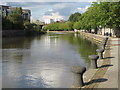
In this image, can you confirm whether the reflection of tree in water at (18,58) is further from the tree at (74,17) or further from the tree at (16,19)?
the tree at (74,17)

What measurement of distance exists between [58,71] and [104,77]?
410 centimetres

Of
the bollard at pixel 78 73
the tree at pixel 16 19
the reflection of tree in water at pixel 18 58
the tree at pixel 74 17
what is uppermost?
the tree at pixel 74 17

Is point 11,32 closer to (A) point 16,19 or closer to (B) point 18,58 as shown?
(A) point 16,19

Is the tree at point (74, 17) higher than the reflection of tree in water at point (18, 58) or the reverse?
higher

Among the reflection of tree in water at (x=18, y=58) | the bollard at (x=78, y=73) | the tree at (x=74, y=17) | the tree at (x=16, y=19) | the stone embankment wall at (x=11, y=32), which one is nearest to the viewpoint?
the bollard at (x=78, y=73)

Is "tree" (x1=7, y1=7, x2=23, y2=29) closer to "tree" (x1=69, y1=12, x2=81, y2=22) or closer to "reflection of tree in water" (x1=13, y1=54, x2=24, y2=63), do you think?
"reflection of tree in water" (x1=13, y1=54, x2=24, y2=63)

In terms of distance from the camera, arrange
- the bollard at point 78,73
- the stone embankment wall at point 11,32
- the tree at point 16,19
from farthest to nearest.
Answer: the tree at point 16,19 < the stone embankment wall at point 11,32 < the bollard at point 78,73

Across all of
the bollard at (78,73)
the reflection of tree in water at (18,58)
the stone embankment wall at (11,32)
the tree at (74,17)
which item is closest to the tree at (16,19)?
the stone embankment wall at (11,32)

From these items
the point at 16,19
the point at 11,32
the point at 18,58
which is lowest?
the point at 18,58

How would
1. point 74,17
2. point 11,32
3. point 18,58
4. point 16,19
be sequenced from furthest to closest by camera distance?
point 74,17
point 16,19
point 11,32
point 18,58

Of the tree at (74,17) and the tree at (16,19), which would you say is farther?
the tree at (74,17)

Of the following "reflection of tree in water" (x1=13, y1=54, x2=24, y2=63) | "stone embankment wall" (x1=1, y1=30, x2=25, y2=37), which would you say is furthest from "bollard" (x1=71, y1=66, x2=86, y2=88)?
"stone embankment wall" (x1=1, y1=30, x2=25, y2=37)

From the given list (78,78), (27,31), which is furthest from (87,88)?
(27,31)

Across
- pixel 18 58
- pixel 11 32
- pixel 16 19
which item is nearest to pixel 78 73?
pixel 18 58
